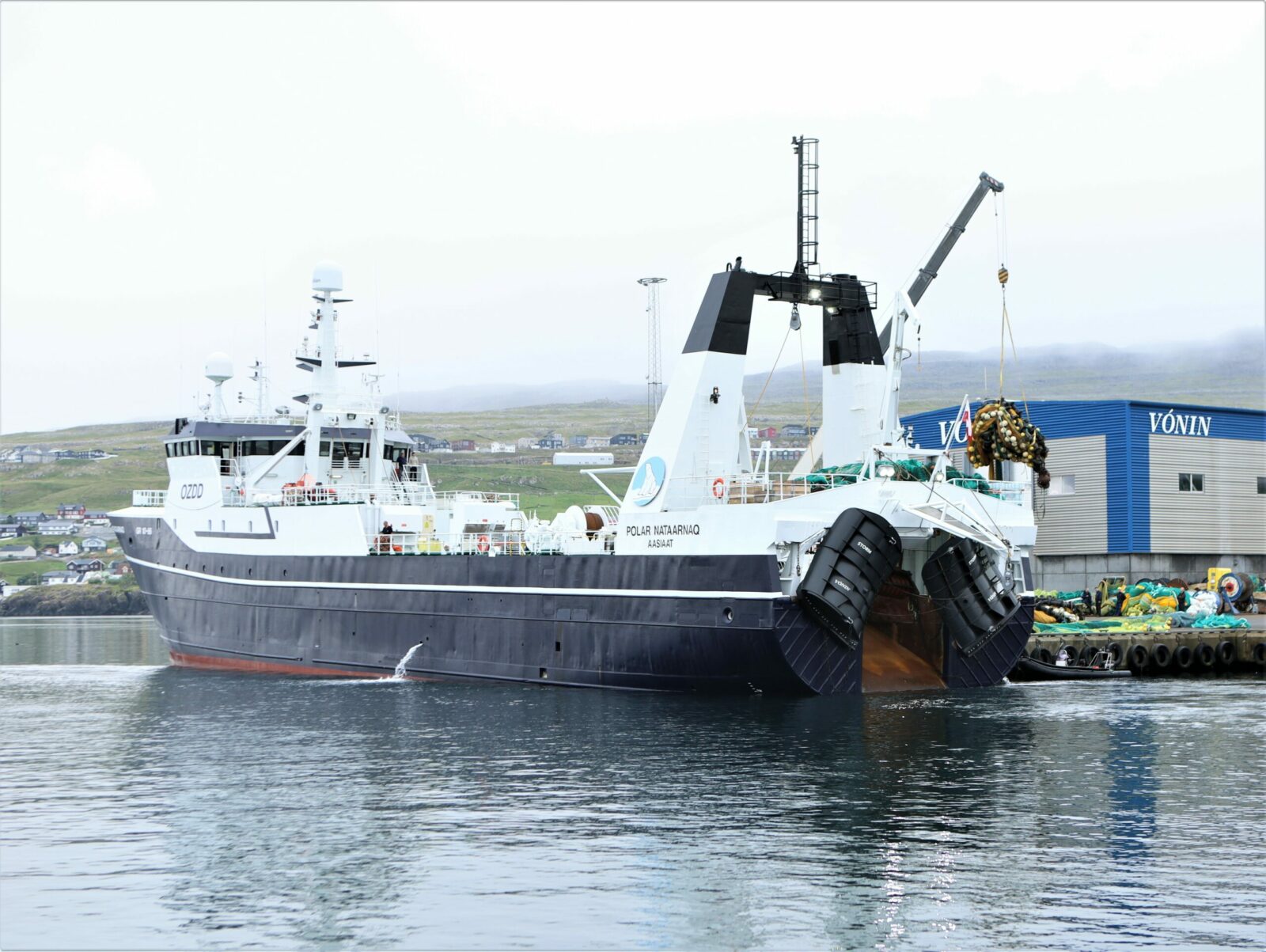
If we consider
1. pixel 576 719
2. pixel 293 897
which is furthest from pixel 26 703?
pixel 293 897

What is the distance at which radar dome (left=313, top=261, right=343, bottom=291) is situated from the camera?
4706 centimetres

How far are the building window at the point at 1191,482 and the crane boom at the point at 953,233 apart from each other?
17.0m

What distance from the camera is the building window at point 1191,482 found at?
184 ft

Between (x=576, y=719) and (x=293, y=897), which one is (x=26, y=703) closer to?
(x=576, y=719)

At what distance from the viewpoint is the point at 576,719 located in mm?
29281

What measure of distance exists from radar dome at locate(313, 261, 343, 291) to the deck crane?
54.0 feet

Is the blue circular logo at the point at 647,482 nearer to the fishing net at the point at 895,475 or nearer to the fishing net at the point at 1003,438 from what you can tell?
the fishing net at the point at 895,475

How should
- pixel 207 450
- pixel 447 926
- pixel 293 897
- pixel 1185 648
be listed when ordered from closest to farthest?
pixel 447 926 → pixel 293 897 → pixel 1185 648 → pixel 207 450

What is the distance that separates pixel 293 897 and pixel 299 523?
27.3 meters

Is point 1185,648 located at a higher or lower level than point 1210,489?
lower

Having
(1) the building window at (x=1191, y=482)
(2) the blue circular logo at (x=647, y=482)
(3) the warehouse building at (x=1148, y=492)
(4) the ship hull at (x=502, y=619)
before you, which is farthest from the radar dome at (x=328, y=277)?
(1) the building window at (x=1191, y=482)

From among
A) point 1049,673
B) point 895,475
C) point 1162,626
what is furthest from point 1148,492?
point 895,475

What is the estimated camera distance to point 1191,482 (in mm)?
56188

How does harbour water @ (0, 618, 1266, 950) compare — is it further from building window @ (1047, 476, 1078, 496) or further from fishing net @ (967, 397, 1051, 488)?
building window @ (1047, 476, 1078, 496)
